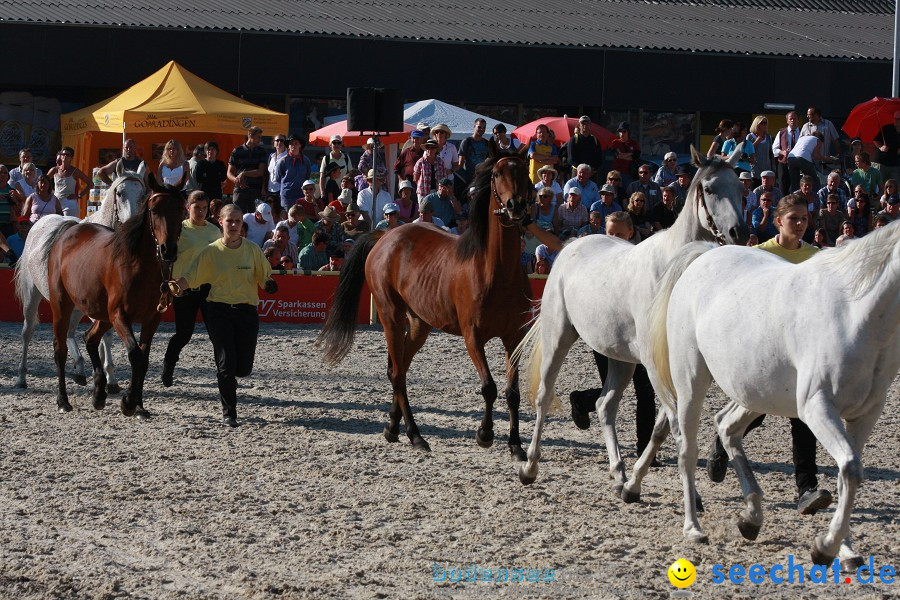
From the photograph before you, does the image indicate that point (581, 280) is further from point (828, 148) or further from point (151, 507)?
point (828, 148)

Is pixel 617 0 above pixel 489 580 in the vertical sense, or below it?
above

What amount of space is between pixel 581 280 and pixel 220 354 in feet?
11.1

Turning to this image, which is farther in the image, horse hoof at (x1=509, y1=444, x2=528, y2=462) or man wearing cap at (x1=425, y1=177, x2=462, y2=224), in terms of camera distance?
man wearing cap at (x1=425, y1=177, x2=462, y2=224)

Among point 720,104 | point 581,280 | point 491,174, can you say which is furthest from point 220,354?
point 720,104

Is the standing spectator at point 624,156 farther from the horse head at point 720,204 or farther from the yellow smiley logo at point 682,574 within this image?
the yellow smiley logo at point 682,574

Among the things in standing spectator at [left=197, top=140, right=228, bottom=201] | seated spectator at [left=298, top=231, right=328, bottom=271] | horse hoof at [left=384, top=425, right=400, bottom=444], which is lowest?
horse hoof at [left=384, top=425, right=400, bottom=444]

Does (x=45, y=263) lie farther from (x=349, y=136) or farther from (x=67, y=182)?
(x=349, y=136)

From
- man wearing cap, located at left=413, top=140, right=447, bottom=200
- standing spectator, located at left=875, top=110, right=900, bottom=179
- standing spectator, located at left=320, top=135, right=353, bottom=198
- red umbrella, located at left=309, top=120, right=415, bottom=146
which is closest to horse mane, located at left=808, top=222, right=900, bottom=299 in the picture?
man wearing cap, located at left=413, top=140, right=447, bottom=200

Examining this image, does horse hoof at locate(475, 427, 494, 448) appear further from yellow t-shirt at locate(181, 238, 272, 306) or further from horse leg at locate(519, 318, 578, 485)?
yellow t-shirt at locate(181, 238, 272, 306)

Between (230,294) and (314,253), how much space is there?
609cm

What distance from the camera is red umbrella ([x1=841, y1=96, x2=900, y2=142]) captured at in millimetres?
18875

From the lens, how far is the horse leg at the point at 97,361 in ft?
32.5

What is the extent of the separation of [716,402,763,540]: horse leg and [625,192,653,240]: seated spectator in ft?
15.5

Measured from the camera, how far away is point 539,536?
6.29m
